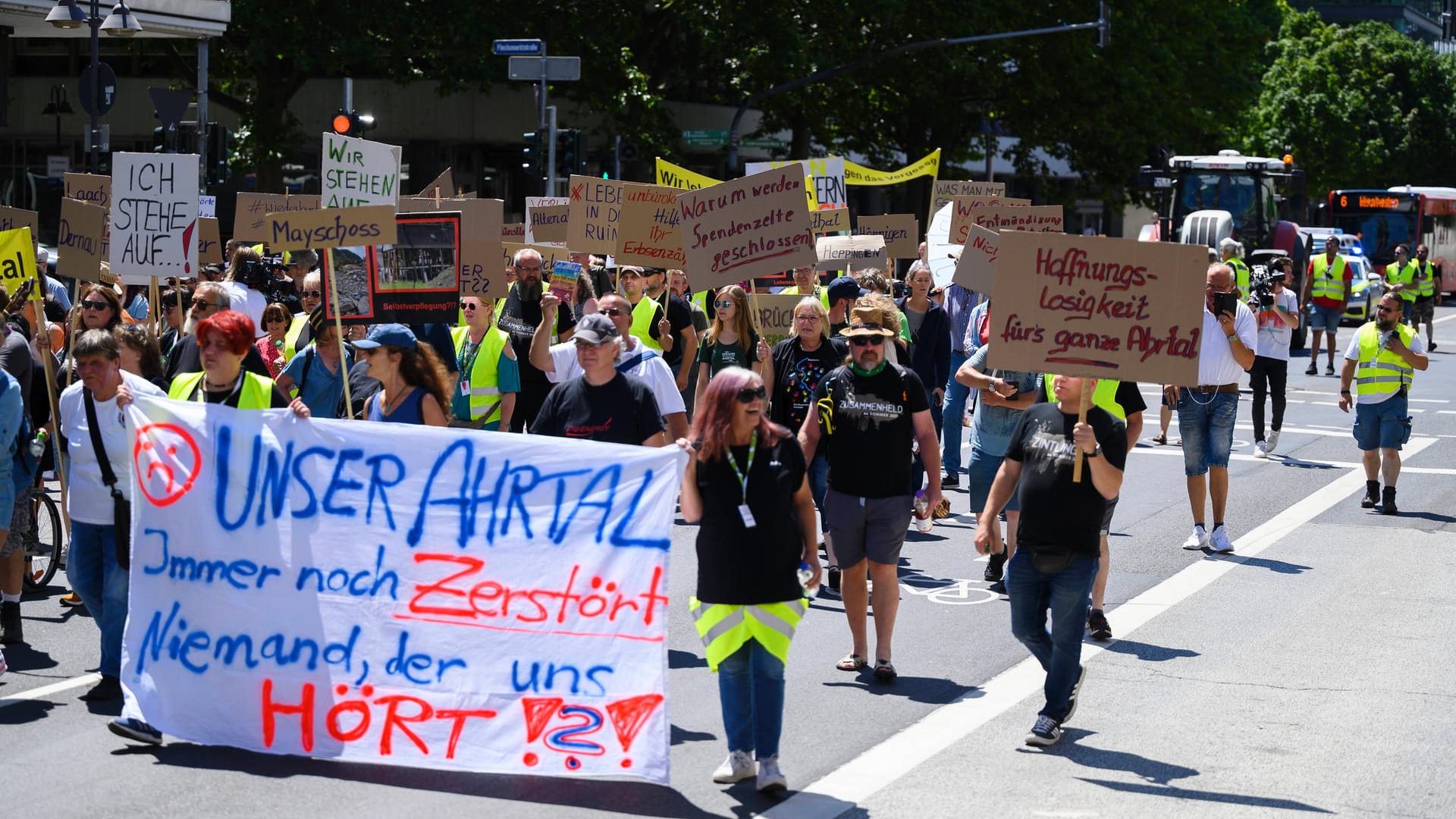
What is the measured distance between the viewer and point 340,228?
8773 millimetres

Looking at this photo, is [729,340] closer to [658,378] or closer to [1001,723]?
[658,378]

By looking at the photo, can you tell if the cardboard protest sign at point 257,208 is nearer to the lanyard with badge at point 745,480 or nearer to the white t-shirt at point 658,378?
the white t-shirt at point 658,378

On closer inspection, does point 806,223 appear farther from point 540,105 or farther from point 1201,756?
point 540,105

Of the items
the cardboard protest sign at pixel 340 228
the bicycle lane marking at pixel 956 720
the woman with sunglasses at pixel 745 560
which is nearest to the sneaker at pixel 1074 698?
the bicycle lane marking at pixel 956 720

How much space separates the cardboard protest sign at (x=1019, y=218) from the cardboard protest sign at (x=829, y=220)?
157 centimetres

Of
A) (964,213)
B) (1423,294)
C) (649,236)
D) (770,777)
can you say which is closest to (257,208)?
(649,236)

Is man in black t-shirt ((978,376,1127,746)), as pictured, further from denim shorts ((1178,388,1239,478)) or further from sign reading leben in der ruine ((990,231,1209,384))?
denim shorts ((1178,388,1239,478))

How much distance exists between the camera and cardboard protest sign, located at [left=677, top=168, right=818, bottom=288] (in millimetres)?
11031

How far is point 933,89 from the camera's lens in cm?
3997

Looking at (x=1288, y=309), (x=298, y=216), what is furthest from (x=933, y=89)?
(x=298, y=216)

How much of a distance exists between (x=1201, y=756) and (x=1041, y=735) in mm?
619

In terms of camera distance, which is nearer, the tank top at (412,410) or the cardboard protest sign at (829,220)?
the tank top at (412,410)

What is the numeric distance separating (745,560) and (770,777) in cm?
76

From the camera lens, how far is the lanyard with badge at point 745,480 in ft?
20.4
